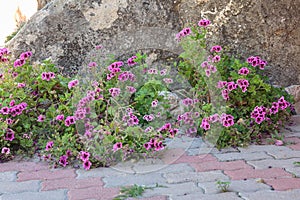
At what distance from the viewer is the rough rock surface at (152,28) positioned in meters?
4.04

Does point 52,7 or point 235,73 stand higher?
point 52,7

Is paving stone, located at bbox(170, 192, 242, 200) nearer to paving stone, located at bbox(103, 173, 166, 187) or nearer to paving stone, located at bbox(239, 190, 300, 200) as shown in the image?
paving stone, located at bbox(239, 190, 300, 200)

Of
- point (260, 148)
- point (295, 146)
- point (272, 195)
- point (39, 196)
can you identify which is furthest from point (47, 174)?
point (295, 146)

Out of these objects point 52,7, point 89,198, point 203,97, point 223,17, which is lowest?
point 89,198

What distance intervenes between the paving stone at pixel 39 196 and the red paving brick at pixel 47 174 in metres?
0.28

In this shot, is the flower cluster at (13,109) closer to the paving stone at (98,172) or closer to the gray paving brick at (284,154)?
the paving stone at (98,172)

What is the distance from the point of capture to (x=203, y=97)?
369 cm

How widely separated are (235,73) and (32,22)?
1.95 m

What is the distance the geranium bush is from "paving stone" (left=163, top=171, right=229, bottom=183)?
0.60 metres

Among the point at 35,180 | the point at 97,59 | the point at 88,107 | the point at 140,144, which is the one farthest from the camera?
the point at 97,59

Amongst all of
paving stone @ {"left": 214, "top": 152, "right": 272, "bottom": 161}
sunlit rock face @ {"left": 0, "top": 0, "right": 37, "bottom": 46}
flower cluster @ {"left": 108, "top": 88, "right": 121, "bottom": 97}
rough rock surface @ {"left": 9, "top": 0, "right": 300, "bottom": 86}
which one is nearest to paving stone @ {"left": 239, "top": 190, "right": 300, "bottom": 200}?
paving stone @ {"left": 214, "top": 152, "right": 272, "bottom": 161}

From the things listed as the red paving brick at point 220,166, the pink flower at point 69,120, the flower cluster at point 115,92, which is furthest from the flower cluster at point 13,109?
the red paving brick at point 220,166

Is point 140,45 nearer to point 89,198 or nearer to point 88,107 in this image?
point 88,107

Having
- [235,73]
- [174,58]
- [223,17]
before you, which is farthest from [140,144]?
[223,17]
